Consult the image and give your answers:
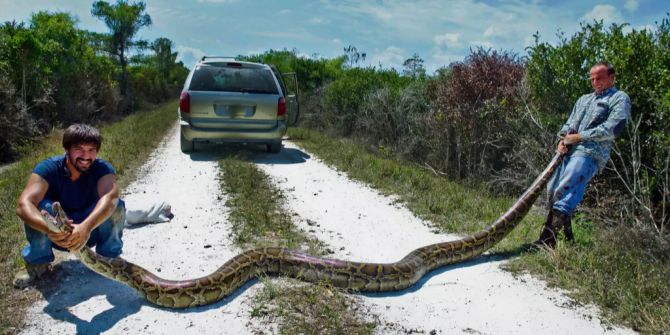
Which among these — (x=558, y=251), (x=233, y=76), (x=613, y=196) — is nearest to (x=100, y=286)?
(x=558, y=251)

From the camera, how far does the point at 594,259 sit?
5.20 m

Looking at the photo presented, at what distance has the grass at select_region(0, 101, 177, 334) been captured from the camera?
14.2 ft

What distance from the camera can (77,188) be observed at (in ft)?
15.5

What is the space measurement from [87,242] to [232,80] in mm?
8331

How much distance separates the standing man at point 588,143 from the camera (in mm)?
5590

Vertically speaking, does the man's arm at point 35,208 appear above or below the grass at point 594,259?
above

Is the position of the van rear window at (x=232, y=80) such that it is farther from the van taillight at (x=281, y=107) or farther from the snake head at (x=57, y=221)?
the snake head at (x=57, y=221)

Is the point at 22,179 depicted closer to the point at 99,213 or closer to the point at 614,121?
the point at 99,213

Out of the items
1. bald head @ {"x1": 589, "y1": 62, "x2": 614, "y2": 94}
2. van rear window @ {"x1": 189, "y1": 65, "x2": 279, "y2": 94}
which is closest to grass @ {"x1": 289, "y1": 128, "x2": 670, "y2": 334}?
bald head @ {"x1": 589, "y1": 62, "x2": 614, "y2": 94}

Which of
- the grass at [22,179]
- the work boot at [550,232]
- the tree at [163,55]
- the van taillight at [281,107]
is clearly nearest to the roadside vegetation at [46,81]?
the grass at [22,179]

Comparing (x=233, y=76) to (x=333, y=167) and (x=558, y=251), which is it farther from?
(x=558, y=251)

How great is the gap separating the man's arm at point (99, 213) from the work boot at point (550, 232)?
15.8 ft

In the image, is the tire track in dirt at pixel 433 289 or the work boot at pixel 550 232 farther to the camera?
the work boot at pixel 550 232

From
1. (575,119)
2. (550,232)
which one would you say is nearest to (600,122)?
(575,119)
